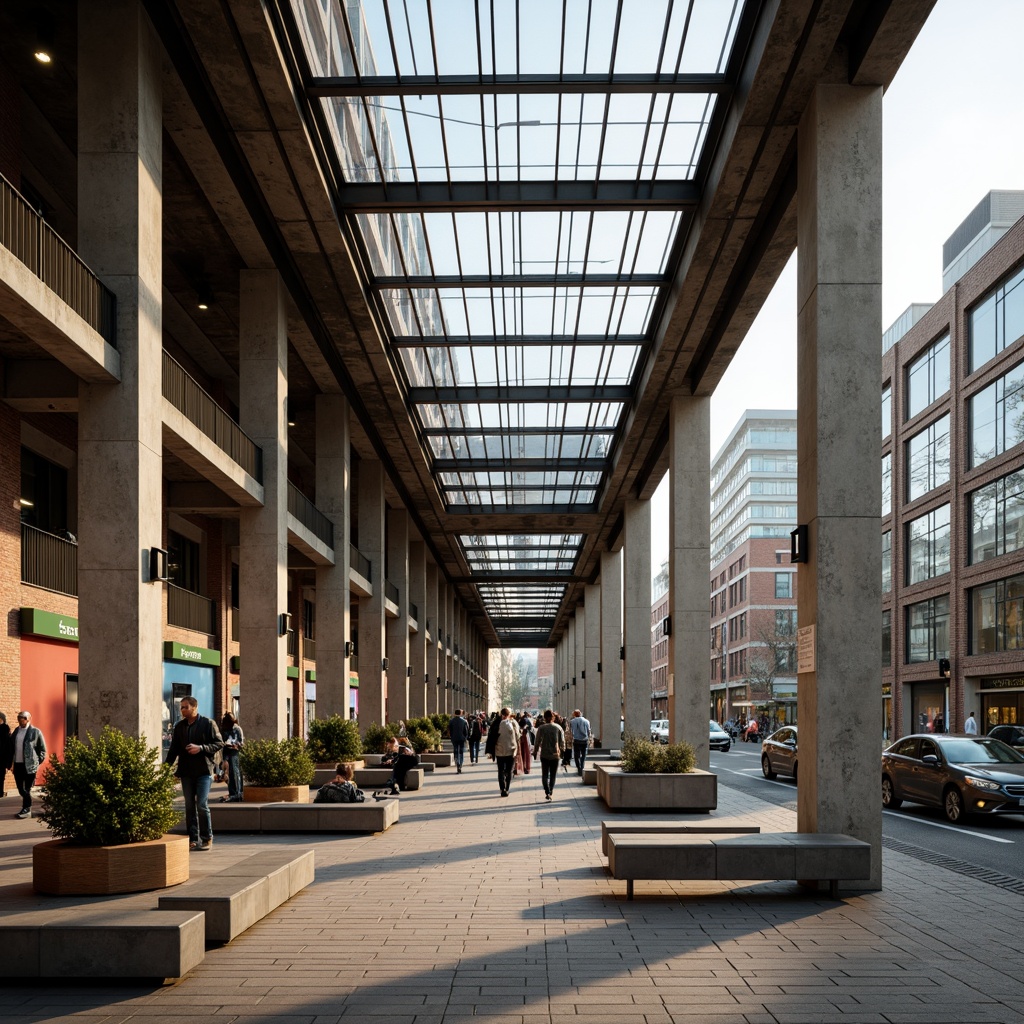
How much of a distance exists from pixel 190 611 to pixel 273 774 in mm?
14194

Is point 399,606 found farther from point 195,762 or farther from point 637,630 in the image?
point 195,762

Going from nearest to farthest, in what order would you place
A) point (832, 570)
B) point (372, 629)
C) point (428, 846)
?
point (832, 570)
point (428, 846)
point (372, 629)

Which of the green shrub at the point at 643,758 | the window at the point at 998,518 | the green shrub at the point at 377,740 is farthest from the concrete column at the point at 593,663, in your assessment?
the green shrub at the point at 643,758

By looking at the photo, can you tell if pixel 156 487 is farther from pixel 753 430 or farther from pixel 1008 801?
pixel 753 430

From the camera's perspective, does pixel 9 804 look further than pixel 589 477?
No

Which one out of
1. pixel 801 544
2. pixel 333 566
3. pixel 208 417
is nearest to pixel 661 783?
pixel 801 544

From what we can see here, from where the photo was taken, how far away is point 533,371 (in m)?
27.9

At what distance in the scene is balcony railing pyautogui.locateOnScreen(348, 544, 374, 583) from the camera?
108 feet

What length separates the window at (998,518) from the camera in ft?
131

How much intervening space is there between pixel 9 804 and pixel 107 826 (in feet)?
38.5

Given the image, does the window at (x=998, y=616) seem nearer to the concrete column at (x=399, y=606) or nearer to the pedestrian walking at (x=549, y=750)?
the concrete column at (x=399, y=606)

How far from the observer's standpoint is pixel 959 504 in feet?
148

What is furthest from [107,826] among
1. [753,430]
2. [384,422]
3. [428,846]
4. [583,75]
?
[753,430]

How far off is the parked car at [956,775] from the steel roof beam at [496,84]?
39.8 feet
